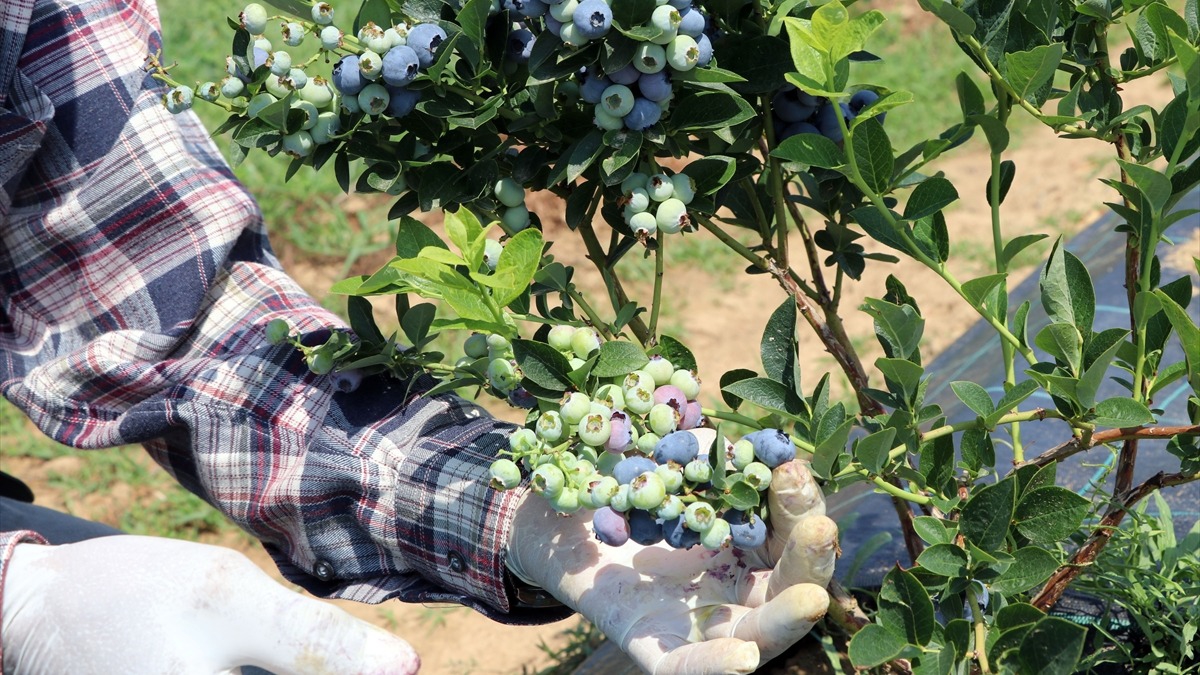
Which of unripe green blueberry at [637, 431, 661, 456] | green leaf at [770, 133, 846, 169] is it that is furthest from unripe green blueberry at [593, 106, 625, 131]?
unripe green blueberry at [637, 431, 661, 456]

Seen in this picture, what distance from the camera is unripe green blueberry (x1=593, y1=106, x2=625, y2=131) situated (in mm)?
725

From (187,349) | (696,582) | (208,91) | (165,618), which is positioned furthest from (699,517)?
(187,349)

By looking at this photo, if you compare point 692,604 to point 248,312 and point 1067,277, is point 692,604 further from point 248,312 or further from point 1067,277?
point 248,312

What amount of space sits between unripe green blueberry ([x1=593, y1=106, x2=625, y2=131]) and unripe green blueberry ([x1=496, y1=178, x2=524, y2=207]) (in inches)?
4.5

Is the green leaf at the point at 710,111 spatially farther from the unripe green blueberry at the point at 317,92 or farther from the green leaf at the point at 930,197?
the unripe green blueberry at the point at 317,92

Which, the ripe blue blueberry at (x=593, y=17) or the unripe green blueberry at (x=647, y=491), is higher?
the ripe blue blueberry at (x=593, y=17)

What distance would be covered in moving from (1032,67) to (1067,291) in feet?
0.53

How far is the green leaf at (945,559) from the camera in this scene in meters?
0.72

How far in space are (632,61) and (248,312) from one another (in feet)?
2.25

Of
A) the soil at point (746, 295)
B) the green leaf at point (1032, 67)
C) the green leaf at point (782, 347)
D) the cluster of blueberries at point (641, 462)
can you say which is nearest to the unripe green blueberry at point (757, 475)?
the cluster of blueberries at point (641, 462)

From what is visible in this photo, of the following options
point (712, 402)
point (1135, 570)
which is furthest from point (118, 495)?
point (1135, 570)

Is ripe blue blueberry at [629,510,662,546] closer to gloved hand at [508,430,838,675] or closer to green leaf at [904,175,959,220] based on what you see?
gloved hand at [508,430,838,675]

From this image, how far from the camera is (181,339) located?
1.23 m

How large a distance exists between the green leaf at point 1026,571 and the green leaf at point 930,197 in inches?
9.3
